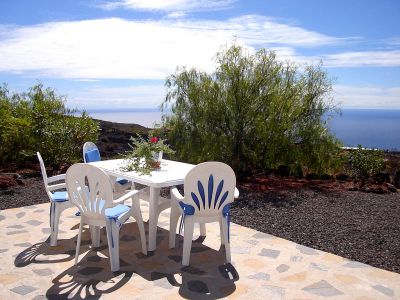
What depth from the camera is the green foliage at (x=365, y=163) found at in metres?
7.85

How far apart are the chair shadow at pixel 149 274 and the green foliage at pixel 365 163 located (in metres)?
4.85

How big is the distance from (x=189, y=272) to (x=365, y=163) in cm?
555

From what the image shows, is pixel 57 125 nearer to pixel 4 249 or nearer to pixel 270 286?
pixel 4 249

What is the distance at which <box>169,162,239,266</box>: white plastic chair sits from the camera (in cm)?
363

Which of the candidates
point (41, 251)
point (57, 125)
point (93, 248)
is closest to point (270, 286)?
point (93, 248)

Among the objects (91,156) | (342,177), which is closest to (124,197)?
(91,156)

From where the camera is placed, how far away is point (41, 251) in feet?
13.5

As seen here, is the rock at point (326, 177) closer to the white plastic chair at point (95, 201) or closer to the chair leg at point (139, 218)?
the chair leg at point (139, 218)

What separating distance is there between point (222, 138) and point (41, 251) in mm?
4909

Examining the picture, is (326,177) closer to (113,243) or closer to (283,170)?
(283,170)

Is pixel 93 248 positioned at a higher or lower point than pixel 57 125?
lower

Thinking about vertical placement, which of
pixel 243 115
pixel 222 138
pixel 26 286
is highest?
pixel 243 115

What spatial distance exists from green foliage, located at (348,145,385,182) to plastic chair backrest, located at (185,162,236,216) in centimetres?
513

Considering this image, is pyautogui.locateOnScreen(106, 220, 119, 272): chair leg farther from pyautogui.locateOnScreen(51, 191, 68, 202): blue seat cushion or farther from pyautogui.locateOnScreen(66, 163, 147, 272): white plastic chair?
pyautogui.locateOnScreen(51, 191, 68, 202): blue seat cushion
